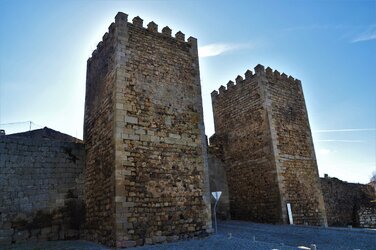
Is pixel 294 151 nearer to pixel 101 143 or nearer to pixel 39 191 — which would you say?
pixel 101 143

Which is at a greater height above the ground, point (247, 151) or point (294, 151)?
point (247, 151)

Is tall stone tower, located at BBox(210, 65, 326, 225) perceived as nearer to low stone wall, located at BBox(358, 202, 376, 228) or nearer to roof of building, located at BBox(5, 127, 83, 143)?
low stone wall, located at BBox(358, 202, 376, 228)

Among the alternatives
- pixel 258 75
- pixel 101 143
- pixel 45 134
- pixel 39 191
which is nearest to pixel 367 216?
pixel 258 75

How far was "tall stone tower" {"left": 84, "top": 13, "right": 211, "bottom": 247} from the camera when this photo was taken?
303 inches

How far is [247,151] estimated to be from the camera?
1353 cm

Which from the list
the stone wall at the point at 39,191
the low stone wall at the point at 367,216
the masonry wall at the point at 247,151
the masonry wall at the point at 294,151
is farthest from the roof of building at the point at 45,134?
the low stone wall at the point at 367,216

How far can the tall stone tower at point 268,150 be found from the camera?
12227 millimetres

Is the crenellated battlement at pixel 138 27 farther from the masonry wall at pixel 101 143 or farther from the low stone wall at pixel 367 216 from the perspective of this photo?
the low stone wall at pixel 367 216

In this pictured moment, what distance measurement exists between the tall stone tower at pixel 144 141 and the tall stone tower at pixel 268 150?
4.15m

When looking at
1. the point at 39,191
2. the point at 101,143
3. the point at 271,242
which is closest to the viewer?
the point at 271,242

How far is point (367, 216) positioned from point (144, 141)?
57.0 ft

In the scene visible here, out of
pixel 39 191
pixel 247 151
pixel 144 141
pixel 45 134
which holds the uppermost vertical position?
pixel 45 134

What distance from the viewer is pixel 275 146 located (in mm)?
12430

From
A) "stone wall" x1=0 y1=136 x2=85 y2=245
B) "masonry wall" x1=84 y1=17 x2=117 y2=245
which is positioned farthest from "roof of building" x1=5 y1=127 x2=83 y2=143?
"stone wall" x1=0 y1=136 x2=85 y2=245
